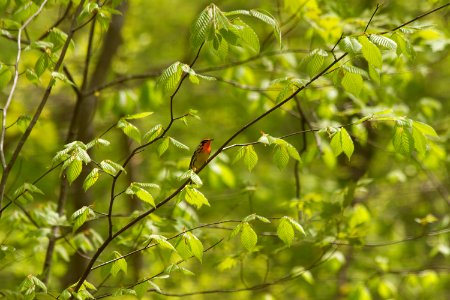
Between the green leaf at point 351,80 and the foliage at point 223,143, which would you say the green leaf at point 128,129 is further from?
the green leaf at point 351,80

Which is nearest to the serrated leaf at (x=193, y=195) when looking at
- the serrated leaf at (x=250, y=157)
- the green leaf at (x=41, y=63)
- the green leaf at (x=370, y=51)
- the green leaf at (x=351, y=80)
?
the serrated leaf at (x=250, y=157)

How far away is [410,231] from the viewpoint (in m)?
8.46

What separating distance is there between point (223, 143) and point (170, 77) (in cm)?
303

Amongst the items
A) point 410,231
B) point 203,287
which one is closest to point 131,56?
point 203,287

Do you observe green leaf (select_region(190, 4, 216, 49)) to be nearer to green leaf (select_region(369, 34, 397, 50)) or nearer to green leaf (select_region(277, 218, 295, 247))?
green leaf (select_region(369, 34, 397, 50))

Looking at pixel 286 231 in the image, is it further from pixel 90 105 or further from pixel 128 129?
pixel 90 105

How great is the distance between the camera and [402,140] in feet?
7.82

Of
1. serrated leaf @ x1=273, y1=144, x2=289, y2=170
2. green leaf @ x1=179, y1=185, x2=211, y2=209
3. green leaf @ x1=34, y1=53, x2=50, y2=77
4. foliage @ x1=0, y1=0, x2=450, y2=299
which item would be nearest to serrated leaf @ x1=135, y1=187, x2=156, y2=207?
foliage @ x1=0, y1=0, x2=450, y2=299

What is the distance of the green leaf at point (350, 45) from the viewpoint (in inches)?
85.6

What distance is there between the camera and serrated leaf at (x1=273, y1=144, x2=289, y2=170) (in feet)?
7.91

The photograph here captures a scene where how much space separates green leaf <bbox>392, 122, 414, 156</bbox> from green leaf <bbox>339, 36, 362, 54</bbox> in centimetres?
40

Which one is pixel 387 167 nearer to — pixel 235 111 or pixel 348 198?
pixel 235 111

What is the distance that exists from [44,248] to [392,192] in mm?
5123

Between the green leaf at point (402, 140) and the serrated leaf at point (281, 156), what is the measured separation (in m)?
0.45
